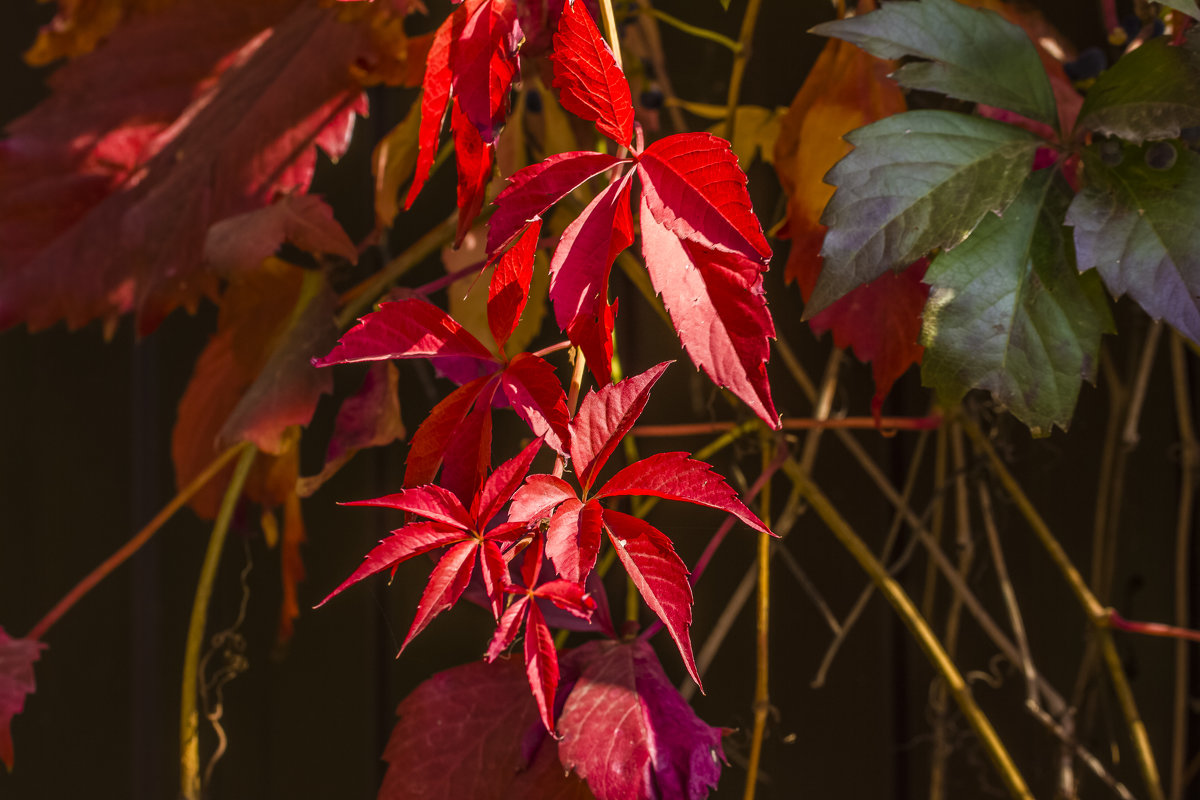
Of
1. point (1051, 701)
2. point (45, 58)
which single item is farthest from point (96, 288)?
point (1051, 701)

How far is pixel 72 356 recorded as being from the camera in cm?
79

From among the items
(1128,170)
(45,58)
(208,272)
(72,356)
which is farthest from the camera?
(72,356)

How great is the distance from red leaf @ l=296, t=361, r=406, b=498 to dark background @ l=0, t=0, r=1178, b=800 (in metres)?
0.10

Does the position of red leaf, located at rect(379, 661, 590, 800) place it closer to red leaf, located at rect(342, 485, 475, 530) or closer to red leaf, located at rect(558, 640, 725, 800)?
red leaf, located at rect(558, 640, 725, 800)

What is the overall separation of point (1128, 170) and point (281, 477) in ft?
1.78

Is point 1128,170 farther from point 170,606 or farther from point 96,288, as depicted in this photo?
point 170,606

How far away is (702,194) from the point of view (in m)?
0.30

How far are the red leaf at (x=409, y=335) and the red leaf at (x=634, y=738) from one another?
0.17m

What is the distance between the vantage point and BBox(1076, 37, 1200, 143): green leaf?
0.39 m

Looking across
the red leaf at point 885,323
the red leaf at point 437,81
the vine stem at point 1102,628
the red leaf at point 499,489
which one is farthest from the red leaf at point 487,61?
the vine stem at point 1102,628

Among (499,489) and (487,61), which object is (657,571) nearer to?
(499,489)

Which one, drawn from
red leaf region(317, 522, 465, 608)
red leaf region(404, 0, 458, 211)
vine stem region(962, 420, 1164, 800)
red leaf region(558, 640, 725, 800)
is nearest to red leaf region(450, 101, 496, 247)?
red leaf region(404, 0, 458, 211)

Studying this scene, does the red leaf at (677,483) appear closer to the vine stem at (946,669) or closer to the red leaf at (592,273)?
the red leaf at (592,273)

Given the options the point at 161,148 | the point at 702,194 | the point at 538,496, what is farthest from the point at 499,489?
the point at 161,148
